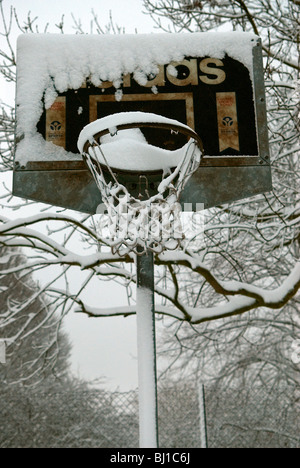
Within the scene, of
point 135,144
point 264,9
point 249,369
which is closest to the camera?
point 135,144

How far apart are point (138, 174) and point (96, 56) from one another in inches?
41.8

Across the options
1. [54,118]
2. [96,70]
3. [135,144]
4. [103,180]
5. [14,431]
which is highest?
[96,70]

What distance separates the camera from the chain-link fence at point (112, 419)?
5922mm

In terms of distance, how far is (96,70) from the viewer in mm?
3758

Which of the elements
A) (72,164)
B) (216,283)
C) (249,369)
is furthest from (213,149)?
(249,369)

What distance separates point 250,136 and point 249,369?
6.16 metres

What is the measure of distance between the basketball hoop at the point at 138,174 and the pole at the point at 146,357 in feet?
0.79

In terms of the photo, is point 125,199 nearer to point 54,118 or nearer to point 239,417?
point 54,118

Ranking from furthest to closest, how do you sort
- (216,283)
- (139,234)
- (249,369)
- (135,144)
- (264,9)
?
(249,369) → (264,9) → (216,283) → (135,144) → (139,234)

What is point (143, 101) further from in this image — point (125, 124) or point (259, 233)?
point (259, 233)

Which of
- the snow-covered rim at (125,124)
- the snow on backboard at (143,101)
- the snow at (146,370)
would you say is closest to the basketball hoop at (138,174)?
the snow-covered rim at (125,124)

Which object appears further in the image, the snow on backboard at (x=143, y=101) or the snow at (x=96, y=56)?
the snow at (x=96, y=56)

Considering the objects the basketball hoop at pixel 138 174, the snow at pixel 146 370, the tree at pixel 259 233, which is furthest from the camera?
the tree at pixel 259 233

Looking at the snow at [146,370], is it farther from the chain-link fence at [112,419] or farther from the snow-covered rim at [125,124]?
the chain-link fence at [112,419]
